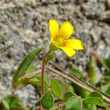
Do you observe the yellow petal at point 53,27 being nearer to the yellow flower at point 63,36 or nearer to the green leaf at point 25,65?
the yellow flower at point 63,36

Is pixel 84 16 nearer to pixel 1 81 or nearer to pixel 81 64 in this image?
pixel 81 64

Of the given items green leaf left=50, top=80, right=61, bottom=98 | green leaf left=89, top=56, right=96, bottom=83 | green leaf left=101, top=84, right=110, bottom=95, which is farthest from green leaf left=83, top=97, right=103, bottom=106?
green leaf left=89, top=56, right=96, bottom=83

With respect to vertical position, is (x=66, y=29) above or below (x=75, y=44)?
above

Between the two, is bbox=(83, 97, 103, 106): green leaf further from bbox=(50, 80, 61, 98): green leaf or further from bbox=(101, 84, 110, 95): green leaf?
bbox=(101, 84, 110, 95): green leaf

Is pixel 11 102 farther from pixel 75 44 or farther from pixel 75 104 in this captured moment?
pixel 75 44

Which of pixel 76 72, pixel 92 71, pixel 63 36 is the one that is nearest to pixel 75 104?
pixel 63 36
